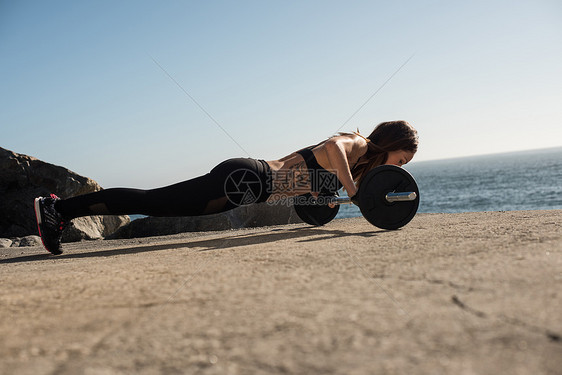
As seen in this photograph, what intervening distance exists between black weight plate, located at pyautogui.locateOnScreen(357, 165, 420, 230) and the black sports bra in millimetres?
449

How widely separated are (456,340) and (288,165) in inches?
117

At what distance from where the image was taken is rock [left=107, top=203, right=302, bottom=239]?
6.81m

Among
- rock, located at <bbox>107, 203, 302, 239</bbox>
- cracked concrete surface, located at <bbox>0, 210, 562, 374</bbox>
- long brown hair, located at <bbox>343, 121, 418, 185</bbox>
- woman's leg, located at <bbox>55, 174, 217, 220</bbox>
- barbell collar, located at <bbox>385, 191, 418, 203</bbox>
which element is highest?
long brown hair, located at <bbox>343, 121, 418, 185</bbox>

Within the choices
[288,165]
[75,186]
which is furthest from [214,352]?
[75,186]

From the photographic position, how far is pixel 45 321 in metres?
1.32

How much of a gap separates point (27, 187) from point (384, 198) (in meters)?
7.57

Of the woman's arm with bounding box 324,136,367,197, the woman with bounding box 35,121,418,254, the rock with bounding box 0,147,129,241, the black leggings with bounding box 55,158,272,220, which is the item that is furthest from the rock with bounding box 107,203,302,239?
the woman's arm with bounding box 324,136,367,197

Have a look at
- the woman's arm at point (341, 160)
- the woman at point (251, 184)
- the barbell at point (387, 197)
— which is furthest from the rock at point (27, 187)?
the barbell at point (387, 197)

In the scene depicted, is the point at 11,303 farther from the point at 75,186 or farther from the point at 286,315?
the point at 75,186

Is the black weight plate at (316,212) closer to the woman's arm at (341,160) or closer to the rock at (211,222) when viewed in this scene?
the woman's arm at (341,160)

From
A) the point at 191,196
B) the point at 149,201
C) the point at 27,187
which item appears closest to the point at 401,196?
the point at 191,196

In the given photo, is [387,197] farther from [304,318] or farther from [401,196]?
[304,318]

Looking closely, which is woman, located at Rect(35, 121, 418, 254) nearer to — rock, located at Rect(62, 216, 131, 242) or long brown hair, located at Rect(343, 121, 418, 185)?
long brown hair, located at Rect(343, 121, 418, 185)

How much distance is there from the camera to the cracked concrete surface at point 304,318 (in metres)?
0.93
